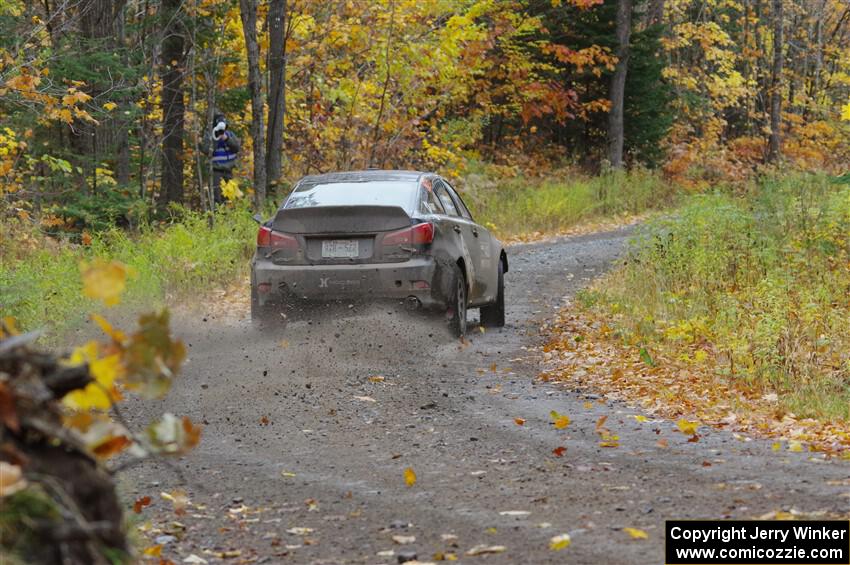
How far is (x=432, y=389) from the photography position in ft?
31.3

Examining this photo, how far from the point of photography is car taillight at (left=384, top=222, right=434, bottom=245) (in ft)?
35.9

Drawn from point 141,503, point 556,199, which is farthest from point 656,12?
point 141,503

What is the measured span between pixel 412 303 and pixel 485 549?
19.9 ft

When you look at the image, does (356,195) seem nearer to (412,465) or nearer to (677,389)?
(677,389)

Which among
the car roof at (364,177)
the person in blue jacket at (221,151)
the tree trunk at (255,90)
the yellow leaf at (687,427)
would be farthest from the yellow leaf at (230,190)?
the yellow leaf at (687,427)

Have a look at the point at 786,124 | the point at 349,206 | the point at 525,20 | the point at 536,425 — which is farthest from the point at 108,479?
the point at 786,124

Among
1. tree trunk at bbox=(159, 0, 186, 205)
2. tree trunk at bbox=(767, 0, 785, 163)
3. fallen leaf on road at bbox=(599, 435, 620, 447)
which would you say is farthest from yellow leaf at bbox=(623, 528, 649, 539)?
tree trunk at bbox=(767, 0, 785, 163)

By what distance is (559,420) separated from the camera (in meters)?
8.16

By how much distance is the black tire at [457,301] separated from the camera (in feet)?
37.3

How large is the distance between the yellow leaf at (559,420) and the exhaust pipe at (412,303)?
3.03 m

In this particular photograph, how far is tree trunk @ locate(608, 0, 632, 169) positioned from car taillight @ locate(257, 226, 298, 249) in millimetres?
20395

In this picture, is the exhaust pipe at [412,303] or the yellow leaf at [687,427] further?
the exhaust pipe at [412,303]

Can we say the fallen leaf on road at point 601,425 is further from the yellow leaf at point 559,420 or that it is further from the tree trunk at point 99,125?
the tree trunk at point 99,125

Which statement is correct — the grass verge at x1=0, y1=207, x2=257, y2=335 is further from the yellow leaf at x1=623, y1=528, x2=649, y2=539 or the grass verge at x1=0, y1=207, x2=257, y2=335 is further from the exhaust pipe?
the yellow leaf at x1=623, y1=528, x2=649, y2=539
